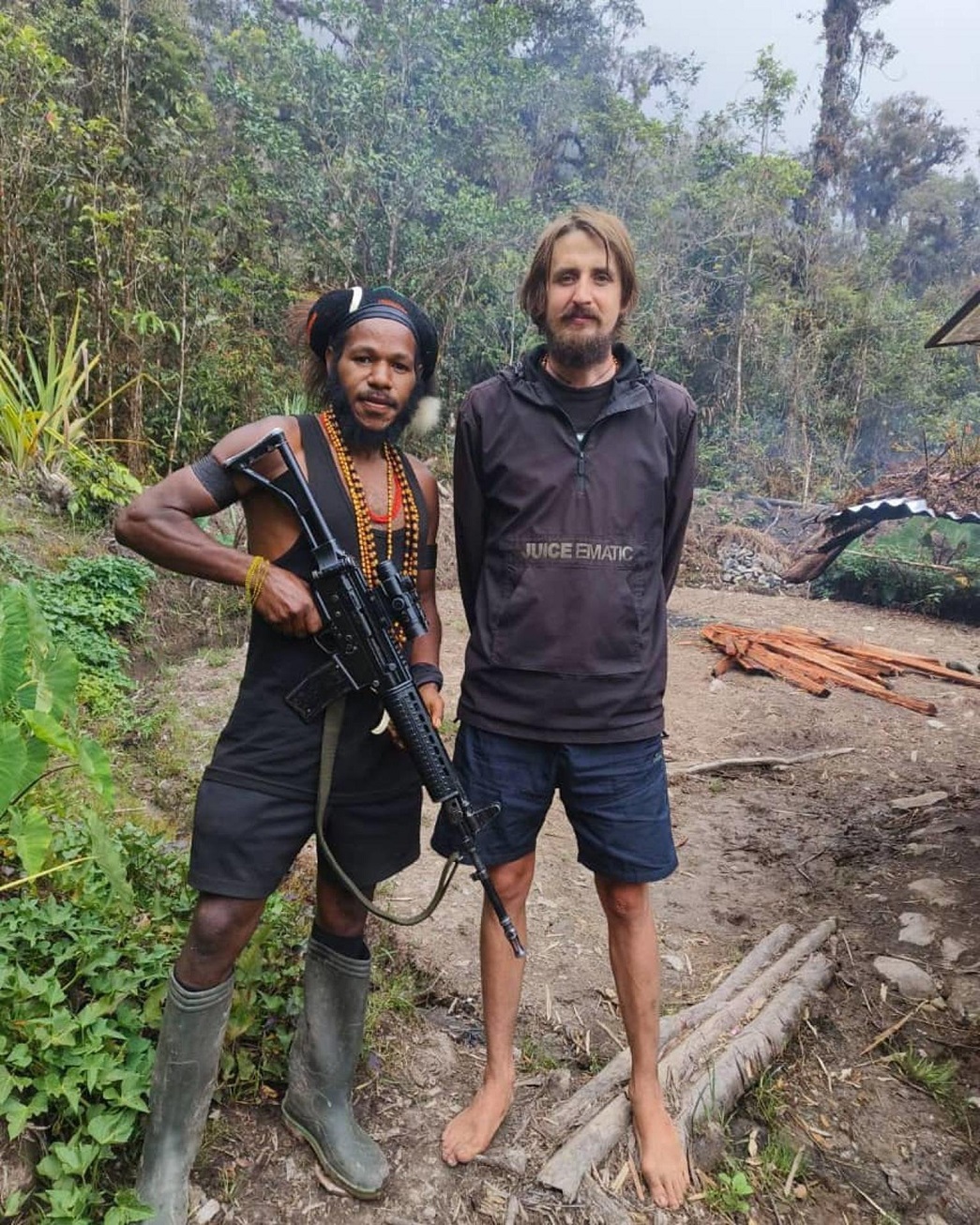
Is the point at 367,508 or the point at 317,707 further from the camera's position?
the point at 367,508

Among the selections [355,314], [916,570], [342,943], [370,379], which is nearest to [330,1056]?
[342,943]

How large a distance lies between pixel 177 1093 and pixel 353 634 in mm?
1007

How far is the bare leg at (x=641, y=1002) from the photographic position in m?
1.95

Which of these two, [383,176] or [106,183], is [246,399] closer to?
[106,183]

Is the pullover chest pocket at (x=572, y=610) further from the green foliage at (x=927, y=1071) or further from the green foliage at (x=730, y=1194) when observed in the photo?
the green foliage at (x=927, y=1071)

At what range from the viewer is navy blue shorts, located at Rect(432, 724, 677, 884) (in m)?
1.89

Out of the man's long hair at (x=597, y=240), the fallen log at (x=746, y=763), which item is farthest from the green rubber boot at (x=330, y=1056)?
the fallen log at (x=746, y=763)

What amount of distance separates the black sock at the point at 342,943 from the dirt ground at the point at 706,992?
19.5 inches

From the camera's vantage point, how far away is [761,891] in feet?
11.9

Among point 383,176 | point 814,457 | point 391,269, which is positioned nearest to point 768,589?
point 814,457

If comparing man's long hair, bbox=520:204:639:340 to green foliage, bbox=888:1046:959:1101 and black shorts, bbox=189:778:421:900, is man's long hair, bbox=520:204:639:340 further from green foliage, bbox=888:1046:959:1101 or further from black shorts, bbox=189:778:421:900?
green foliage, bbox=888:1046:959:1101

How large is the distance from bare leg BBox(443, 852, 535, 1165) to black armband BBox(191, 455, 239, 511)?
1.08 meters

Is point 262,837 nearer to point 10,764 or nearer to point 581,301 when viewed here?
point 10,764

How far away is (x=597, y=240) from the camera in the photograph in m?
1.90
